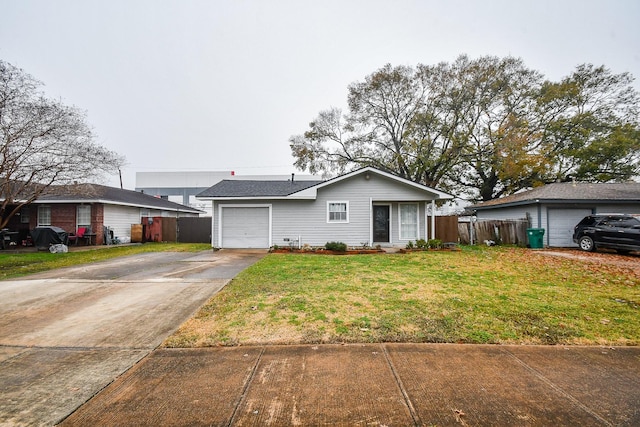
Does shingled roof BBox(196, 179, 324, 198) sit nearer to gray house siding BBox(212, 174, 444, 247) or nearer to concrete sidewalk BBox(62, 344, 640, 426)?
gray house siding BBox(212, 174, 444, 247)

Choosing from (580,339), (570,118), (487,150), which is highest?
(570,118)

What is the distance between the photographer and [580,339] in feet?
11.9

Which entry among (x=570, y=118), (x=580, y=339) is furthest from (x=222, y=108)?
(x=570, y=118)

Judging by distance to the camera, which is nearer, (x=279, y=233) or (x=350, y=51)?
(x=279, y=233)

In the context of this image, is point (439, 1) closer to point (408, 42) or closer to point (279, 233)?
point (408, 42)

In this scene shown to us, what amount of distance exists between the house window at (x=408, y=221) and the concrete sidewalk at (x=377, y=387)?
11.1 m

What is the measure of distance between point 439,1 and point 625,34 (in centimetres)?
1068

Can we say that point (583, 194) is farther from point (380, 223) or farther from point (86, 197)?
point (86, 197)

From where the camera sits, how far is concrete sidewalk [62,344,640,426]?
7.27 feet

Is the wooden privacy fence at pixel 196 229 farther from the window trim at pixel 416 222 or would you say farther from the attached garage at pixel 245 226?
the window trim at pixel 416 222

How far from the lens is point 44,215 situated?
57.4ft

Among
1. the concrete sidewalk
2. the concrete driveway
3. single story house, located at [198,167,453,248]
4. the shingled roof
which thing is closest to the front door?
single story house, located at [198,167,453,248]

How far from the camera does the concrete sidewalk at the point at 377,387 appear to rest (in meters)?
2.21

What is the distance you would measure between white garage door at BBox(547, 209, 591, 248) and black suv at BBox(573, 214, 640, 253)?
1.19m
